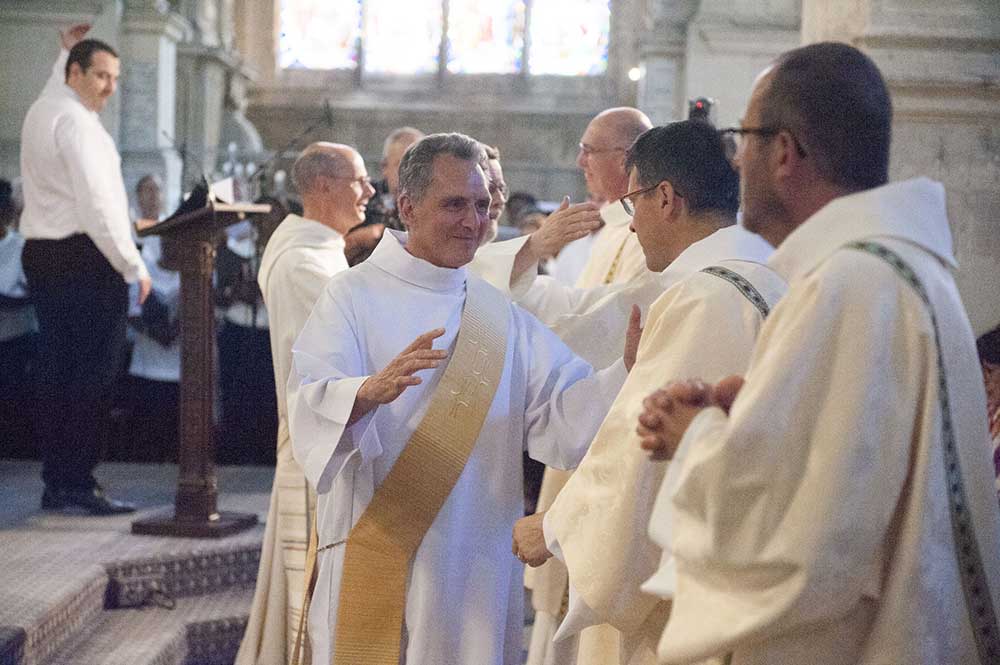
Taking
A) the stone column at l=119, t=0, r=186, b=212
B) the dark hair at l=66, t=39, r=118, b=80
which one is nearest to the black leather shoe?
the dark hair at l=66, t=39, r=118, b=80

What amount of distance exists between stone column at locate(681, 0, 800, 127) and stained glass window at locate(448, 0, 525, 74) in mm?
5423

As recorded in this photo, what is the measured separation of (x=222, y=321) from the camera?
8.75 meters

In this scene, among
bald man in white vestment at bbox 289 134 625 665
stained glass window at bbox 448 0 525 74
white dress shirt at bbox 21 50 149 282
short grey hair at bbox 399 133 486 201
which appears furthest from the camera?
stained glass window at bbox 448 0 525 74

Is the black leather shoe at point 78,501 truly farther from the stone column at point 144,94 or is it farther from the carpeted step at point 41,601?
the stone column at point 144,94

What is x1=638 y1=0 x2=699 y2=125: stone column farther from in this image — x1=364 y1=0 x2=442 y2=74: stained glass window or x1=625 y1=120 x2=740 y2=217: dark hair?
x1=625 y1=120 x2=740 y2=217: dark hair

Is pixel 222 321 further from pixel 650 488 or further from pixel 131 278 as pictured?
pixel 650 488

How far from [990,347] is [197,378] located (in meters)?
3.22

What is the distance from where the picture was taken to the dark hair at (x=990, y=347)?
4379mm

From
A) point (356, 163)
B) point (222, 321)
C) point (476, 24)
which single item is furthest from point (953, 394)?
point (476, 24)

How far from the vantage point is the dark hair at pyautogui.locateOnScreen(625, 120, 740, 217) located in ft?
9.32

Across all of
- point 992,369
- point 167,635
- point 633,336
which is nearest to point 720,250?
point 633,336

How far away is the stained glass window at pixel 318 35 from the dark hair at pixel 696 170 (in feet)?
47.8

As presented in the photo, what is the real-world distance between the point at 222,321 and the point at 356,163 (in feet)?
13.6

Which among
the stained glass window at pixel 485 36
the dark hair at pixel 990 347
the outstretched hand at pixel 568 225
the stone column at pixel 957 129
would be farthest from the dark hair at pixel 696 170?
the stained glass window at pixel 485 36
